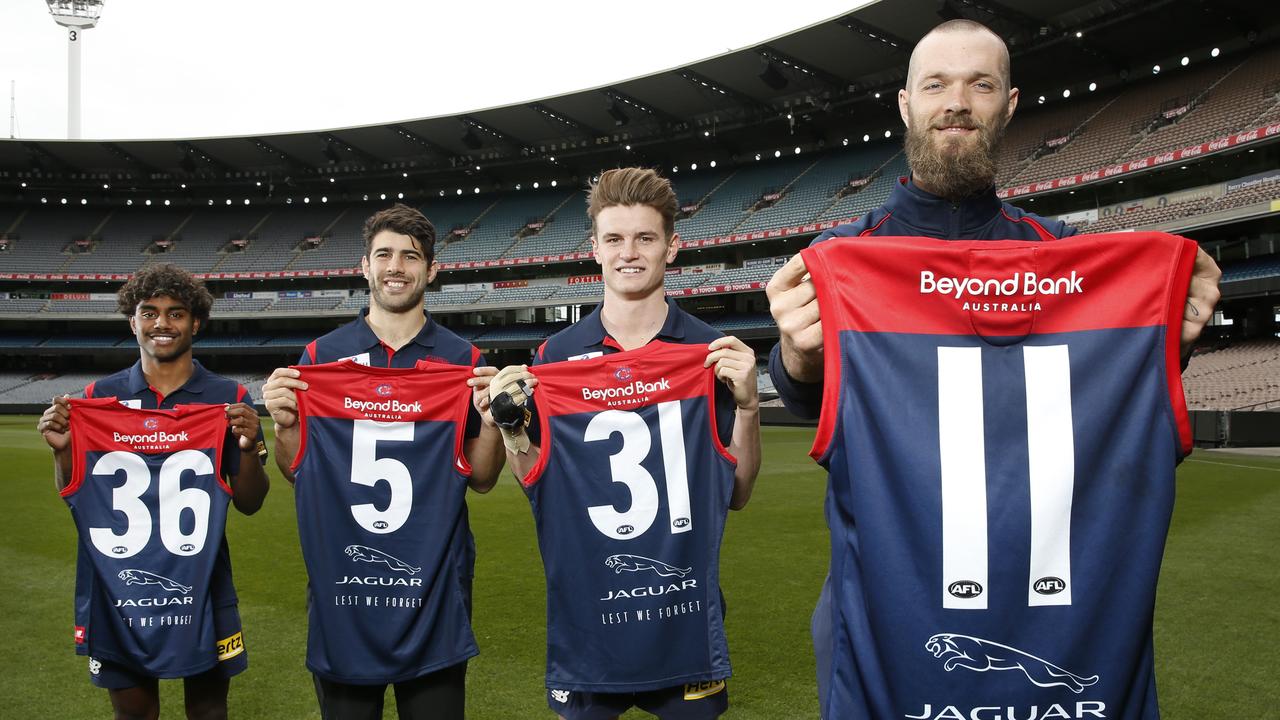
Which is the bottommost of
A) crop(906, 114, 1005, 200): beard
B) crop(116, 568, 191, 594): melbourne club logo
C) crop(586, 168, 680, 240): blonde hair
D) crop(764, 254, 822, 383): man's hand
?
crop(116, 568, 191, 594): melbourne club logo

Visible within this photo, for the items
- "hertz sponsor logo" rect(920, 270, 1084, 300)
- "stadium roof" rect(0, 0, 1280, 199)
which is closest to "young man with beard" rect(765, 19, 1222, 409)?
"hertz sponsor logo" rect(920, 270, 1084, 300)

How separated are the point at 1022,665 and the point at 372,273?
2.62m

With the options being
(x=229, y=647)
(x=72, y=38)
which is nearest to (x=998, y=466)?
(x=229, y=647)

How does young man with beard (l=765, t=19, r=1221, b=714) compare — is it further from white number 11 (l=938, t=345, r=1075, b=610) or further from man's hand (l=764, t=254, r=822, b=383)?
white number 11 (l=938, t=345, r=1075, b=610)

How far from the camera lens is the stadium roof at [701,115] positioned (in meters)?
27.6

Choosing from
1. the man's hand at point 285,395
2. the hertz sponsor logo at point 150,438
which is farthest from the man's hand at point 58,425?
the man's hand at point 285,395

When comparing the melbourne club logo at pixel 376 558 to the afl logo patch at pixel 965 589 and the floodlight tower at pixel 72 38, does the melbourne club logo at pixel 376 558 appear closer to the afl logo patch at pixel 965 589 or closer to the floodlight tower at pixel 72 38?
the afl logo patch at pixel 965 589

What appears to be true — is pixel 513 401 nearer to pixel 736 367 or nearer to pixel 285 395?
pixel 736 367

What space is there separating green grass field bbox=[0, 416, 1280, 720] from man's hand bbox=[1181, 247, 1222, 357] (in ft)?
9.75

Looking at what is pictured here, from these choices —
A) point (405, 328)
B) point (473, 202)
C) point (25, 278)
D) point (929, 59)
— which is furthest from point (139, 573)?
point (25, 278)

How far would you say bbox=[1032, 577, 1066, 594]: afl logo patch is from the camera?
189 centimetres

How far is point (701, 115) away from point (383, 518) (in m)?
37.4

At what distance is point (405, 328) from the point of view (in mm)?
3363

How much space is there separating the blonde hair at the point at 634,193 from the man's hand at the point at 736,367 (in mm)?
474
